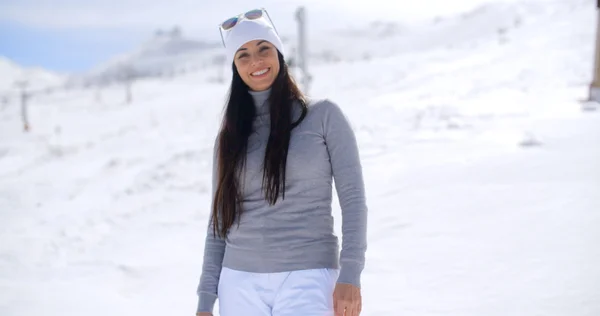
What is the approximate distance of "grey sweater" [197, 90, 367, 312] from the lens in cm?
164

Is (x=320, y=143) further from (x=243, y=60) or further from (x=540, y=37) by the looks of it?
(x=540, y=37)

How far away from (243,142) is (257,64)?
25cm

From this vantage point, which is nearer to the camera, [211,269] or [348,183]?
[348,183]

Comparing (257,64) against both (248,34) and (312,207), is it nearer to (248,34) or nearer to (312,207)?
(248,34)

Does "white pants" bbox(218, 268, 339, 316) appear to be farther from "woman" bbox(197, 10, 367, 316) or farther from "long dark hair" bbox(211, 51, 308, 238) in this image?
"long dark hair" bbox(211, 51, 308, 238)

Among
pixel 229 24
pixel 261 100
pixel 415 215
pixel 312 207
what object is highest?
pixel 229 24

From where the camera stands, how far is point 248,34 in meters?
1.79

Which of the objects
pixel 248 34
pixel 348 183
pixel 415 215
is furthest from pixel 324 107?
pixel 415 215

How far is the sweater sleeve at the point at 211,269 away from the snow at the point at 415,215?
5.79 ft

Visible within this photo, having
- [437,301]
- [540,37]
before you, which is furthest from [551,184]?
[540,37]

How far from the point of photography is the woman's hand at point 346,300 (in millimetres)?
1581

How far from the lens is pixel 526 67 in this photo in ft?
52.3

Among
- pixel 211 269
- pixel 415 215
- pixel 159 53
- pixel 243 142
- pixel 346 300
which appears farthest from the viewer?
pixel 159 53

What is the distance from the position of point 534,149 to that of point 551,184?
1324mm
